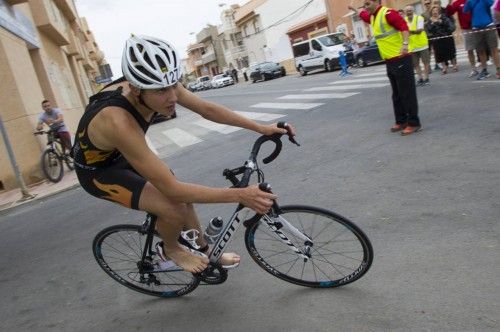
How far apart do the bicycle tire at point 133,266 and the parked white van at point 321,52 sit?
2177cm

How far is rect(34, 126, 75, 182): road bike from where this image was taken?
990cm

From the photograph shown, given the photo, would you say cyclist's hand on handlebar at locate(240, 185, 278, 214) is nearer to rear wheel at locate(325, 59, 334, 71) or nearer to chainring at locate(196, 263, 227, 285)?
chainring at locate(196, 263, 227, 285)

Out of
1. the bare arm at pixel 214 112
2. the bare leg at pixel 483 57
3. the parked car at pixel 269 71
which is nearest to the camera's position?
the bare arm at pixel 214 112

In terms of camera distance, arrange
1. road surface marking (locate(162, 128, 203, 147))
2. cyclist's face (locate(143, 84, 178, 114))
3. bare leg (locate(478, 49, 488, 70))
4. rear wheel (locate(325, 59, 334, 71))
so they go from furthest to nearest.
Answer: rear wheel (locate(325, 59, 334, 71)), road surface marking (locate(162, 128, 203, 147)), bare leg (locate(478, 49, 488, 70)), cyclist's face (locate(143, 84, 178, 114))

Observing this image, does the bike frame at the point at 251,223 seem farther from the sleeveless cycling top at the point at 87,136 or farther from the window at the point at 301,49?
the window at the point at 301,49

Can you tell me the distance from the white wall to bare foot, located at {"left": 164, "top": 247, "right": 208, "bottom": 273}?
48.0 meters

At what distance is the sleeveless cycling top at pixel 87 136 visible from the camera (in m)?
2.75

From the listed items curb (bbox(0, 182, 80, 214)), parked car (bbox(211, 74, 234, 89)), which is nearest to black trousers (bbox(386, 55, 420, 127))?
curb (bbox(0, 182, 80, 214))

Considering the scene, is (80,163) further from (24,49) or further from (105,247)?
(24,49)

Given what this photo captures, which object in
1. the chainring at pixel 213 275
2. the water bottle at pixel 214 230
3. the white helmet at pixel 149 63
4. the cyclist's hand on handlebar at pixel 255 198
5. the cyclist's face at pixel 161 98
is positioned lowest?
the chainring at pixel 213 275

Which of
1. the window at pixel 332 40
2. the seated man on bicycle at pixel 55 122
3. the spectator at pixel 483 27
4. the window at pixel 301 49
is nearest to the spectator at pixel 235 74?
the window at pixel 301 49

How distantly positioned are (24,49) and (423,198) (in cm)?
1241

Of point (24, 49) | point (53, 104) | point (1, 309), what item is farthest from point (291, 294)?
point (53, 104)

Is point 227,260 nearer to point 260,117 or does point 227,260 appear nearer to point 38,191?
point 38,191
